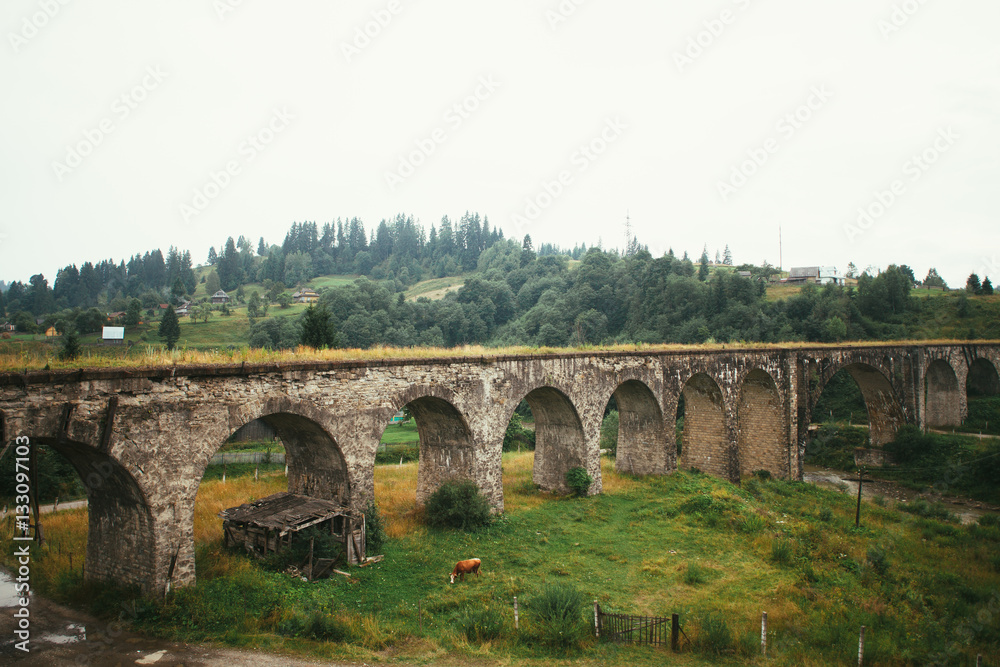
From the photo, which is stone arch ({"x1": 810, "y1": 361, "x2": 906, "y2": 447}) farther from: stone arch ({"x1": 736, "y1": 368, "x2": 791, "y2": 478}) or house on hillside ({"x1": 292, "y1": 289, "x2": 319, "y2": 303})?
house on hillside ({"x1": 292, "y1": 289, "x2": 319, "y2": 303})

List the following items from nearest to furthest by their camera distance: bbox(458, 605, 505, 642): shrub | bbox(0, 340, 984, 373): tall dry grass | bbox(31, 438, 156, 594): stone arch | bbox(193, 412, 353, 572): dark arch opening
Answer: bbox(0, 340, 984, 373): tall dry grass → bbox(31, 438, 156, 594): stone arch → bbox(458, 605, 505, 642): shrub → bbox(193, 412, 353, 572): dark arch opening

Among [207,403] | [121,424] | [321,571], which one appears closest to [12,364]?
[121,424]

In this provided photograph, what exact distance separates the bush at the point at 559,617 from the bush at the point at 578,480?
864cm

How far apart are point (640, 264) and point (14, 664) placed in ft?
232

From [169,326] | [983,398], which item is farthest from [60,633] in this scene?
[983,398]

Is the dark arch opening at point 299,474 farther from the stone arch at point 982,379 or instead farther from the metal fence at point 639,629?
the stone arch at point 982,379

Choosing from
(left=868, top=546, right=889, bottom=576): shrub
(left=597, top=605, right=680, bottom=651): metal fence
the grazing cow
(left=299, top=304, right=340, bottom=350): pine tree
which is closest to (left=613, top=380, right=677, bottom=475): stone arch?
(left=868, top=546, right=889, bottom=576): shrub

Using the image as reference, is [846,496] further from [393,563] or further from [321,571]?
[321,571]

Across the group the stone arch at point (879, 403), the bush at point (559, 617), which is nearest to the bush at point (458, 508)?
the bush at point (559, 617)

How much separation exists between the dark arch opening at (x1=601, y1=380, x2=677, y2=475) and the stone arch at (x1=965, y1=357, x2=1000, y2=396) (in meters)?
34.9

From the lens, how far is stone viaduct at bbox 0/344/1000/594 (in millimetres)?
10289

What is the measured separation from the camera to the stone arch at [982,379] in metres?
43.5

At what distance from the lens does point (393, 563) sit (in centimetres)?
1376

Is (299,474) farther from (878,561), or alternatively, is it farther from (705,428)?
(705,428)
